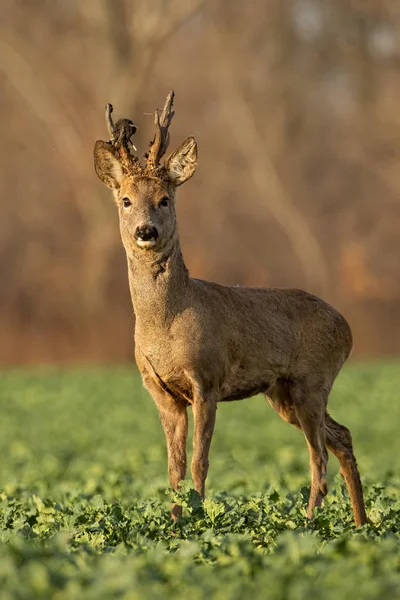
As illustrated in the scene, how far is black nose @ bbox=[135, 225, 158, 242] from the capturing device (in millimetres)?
8664

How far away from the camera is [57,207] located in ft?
183

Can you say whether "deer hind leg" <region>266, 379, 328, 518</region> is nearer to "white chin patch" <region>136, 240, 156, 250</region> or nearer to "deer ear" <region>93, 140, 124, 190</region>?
"white chin patch" <region>136, 240, 156, 250</region>

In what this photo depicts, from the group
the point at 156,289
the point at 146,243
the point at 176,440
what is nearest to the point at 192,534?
the point at 176,440

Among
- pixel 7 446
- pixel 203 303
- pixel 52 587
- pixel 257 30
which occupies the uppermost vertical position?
pixel 257 30

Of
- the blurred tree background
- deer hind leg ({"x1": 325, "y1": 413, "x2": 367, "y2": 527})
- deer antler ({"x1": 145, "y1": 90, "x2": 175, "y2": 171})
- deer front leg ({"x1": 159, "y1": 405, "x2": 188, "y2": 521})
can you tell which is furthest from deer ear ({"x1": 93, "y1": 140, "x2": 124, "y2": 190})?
the blurred tree background

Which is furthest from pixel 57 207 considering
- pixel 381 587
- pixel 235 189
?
pixel 381 587

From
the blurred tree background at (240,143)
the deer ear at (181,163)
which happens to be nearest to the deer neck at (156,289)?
the deer ear at (181,163)

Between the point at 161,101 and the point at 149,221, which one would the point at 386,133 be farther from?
the point at 149,221

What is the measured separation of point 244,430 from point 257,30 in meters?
36.9

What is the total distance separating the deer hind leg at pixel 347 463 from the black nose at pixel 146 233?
7.03 feet

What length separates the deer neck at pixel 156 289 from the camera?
8.94 metres

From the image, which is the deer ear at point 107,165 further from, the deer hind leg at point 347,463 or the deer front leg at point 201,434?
the deer hind leg at point 347,463

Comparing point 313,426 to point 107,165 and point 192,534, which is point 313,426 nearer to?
point 192,534

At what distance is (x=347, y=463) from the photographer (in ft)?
31.9
